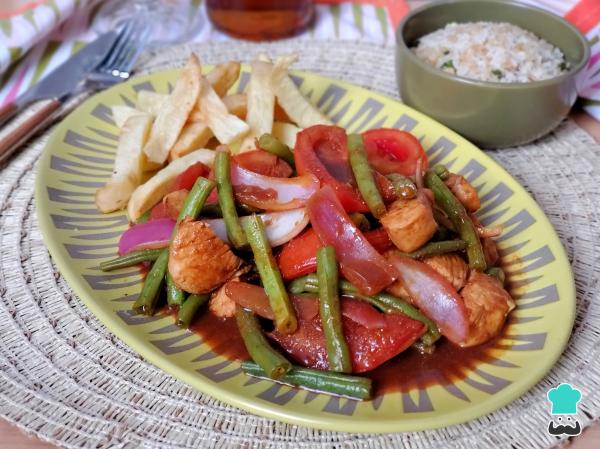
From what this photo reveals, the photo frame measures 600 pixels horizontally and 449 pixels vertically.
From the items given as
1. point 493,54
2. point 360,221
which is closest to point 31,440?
point 360,221

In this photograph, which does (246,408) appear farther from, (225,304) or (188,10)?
(188,10)

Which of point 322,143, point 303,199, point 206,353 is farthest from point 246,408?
point 322,143

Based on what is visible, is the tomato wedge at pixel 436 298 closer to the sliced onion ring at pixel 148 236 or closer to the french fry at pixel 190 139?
the sliced onion ring at pixel 148 236

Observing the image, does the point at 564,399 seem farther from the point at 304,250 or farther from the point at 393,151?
the point at 393,151

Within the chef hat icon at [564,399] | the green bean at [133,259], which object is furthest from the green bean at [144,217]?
the chef hat icon at [564,399]

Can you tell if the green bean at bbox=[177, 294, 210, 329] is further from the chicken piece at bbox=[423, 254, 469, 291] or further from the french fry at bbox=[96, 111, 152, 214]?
the chicken piece at bbox=[423, 254, 469, 291]

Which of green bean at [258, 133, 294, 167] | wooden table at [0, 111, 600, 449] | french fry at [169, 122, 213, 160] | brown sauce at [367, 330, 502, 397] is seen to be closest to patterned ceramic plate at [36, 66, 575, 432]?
brown sauce at [367, 330, 502, 397]
